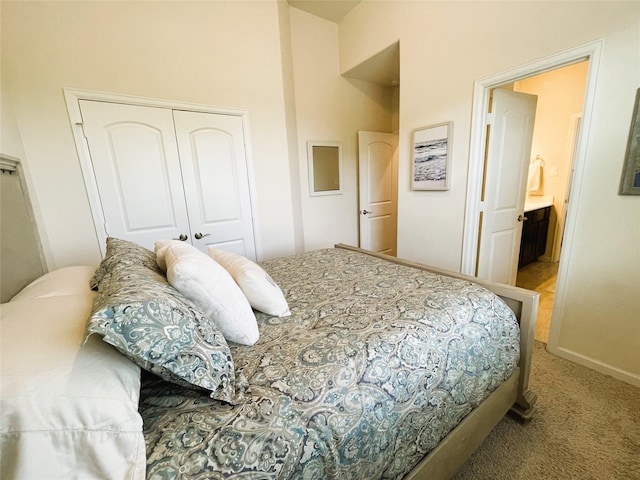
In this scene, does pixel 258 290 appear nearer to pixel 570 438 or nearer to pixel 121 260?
pixel 121 260

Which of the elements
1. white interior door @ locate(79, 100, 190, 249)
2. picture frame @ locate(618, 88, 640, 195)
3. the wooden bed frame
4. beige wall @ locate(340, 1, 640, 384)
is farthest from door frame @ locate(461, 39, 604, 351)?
white interior door @ locate(79, 100, 190, 249)

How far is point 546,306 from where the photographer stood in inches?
104

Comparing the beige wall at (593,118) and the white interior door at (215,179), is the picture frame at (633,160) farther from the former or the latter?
the white interior door at (215,179)

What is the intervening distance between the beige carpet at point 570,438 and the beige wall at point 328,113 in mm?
2677

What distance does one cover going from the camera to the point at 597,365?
180cm

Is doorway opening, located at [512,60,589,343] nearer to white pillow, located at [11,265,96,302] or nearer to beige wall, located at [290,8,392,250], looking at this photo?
beige wall, located at [290,8,392,250]

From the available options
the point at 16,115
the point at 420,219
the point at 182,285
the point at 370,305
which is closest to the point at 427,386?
the point at 370,305

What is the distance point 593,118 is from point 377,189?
2561 mm

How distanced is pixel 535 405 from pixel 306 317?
1528mm

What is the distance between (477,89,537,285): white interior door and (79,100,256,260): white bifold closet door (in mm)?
2382

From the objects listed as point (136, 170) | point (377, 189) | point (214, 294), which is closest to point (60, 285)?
point (214, 294)

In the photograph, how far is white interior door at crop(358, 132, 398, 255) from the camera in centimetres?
385

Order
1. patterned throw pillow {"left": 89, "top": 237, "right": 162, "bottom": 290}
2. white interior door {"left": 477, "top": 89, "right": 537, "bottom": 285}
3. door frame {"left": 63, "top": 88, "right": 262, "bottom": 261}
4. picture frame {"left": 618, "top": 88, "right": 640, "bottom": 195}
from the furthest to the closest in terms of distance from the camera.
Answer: white interior door {"left": 477, "top": 89, "right": 537, "bottom": 285} → door frame {"left": 63, "top": 88, "right": 262, "bottom": 261} → picture frame {"left": 618, "top": 88, "right": 640, "bottom": 195} → patterned throw pillow {"left": 89, "top": 237, "right": 162, "bottom": 290}

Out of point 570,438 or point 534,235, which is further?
point 534,235
